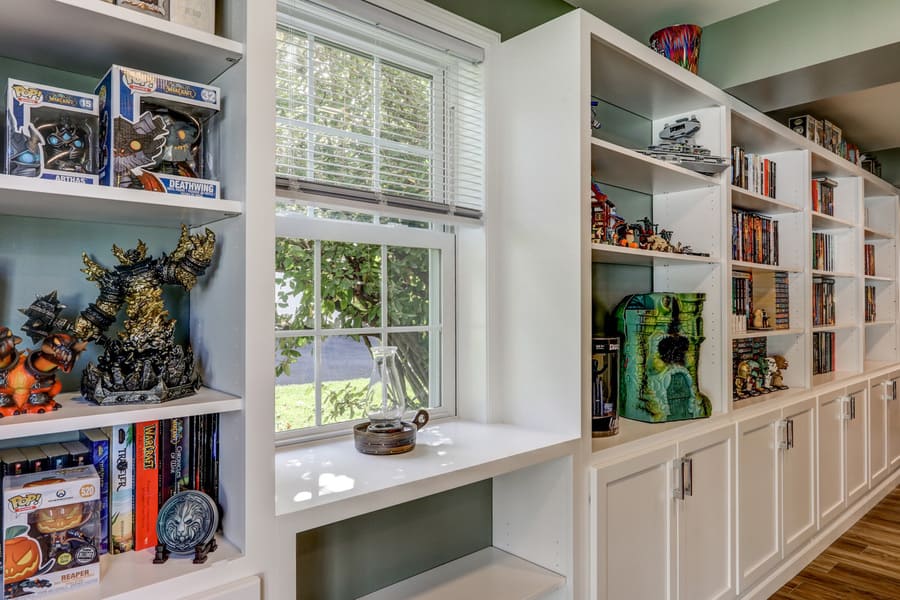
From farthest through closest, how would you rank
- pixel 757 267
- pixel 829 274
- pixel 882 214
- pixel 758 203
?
pixel 882 214 < pixel 829 274 < pixel 758 203 < pixel 757 267

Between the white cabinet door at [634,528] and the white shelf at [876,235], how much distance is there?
296 cm

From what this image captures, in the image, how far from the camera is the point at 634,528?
1.87 metres

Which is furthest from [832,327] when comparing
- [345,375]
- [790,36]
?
[345,375]

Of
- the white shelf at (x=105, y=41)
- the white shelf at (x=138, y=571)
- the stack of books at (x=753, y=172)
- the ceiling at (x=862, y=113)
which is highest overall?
the ceiling at (x=862, y=113)

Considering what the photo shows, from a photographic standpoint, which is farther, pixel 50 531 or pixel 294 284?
pixel 294 284

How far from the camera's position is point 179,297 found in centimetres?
132

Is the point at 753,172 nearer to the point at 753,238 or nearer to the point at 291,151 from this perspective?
the point at 753,238

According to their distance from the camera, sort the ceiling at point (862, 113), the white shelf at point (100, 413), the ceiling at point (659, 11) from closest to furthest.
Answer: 1. the white shelf at point (100, 413)
2. the ceiling at point (659, 11)
3. the ceiling at point (862, 113)

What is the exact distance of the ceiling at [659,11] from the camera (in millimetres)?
2350

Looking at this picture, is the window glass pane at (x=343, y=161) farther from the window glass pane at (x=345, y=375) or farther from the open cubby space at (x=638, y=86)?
the open cubby space at (x=638, y=86)

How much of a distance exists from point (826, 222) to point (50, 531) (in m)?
3.81

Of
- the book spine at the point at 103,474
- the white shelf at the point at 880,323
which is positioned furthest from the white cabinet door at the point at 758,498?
the book spine at the point at 103,474

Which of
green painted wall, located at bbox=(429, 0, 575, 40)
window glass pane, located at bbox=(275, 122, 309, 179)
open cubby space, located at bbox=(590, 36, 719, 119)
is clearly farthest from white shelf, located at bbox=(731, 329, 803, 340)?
window glass pane, located at bbox=(275, 122, 309, 179)

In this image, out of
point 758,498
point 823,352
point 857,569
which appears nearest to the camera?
point 758,498
